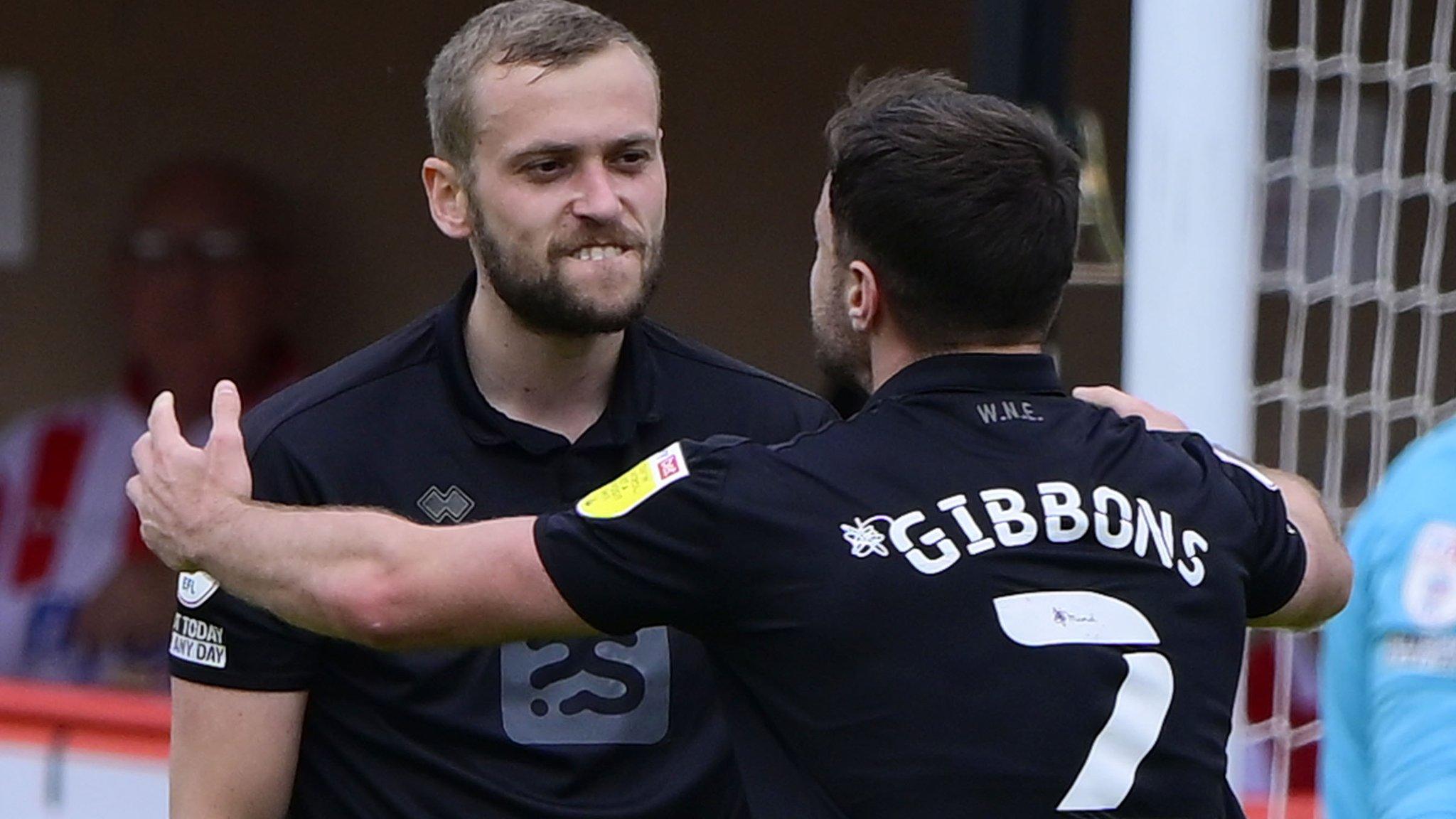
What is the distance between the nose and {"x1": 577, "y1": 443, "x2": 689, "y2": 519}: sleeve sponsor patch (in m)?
0.50

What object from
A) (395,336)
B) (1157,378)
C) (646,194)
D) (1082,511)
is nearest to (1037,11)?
(1157,378)

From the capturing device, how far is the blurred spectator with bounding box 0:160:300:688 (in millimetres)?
6762

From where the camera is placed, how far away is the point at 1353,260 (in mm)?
5988

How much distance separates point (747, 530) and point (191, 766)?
0.81 metres

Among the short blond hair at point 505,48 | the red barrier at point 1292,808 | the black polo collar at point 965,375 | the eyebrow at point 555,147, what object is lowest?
the red barrier at point 1292,808

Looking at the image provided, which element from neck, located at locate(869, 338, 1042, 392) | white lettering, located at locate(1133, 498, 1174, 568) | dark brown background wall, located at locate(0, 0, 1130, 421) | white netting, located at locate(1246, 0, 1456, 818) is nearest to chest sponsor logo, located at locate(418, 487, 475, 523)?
neck, located at locate(869, 338, 1042, 392)

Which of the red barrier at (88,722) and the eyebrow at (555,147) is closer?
the eyebrow at (555,147)

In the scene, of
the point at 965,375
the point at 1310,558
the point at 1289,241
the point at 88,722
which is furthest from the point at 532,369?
the point at 1289,241

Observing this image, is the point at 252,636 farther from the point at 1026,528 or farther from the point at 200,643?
the point at 1026,528

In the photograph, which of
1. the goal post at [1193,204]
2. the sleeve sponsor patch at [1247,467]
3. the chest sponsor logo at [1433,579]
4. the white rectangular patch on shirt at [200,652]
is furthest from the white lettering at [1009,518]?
the goal post at [1193,204]

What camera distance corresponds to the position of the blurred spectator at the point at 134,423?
6762 millimetres

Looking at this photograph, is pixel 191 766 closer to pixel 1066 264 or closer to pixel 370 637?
pixel 370 637

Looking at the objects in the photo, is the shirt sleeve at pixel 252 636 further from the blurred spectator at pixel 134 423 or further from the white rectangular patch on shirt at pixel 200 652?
the blurred spectator at pixel 134 423

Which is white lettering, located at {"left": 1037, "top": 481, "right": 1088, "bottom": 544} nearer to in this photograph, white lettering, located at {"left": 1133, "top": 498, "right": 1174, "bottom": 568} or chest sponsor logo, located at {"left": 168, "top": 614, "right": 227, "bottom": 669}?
white lettering, located at {"left": 1133, "top": 498, "right": 1174, "bottom": 568}
